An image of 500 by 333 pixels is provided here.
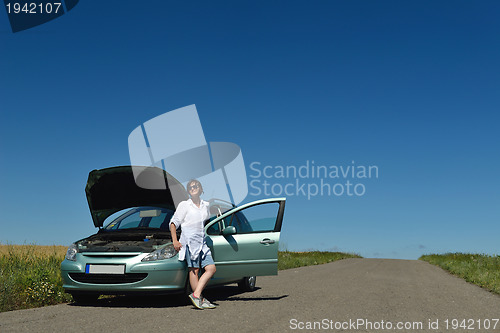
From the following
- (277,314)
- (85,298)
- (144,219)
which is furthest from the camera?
(144,219)

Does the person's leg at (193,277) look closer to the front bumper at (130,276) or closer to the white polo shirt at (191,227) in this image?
the front bumper at (130,276)

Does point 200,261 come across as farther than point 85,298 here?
No

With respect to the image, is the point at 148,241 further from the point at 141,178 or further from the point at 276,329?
the point at 276,329

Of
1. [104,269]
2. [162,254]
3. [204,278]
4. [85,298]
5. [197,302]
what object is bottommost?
[85,298]

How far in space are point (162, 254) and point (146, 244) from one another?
39cm

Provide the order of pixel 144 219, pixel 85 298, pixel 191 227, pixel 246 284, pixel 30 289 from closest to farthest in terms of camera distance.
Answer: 1. pixel 191 227
2. pixel 30 289
3. pixel 85 298
4. pixel 144 219
5. pixel 246 284

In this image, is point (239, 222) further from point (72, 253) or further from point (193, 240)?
point (72, 253)

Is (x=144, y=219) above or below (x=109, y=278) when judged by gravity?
above

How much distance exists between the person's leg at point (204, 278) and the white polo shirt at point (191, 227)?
0.74 ft

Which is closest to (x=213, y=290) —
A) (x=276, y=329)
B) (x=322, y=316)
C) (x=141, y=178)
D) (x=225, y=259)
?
(x=225, y=259)

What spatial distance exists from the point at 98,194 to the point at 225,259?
8.89 feet

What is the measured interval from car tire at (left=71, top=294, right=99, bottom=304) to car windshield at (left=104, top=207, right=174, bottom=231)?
1.23 meters

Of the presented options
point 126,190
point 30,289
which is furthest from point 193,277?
point 30,289

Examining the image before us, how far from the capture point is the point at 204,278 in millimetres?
7684
